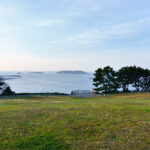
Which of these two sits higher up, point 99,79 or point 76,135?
point 99,79

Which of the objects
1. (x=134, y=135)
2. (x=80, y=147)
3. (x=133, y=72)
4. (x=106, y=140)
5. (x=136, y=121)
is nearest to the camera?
(x=80, y=147)

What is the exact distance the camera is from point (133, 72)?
33.2 meters

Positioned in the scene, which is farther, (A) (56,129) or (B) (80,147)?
(A) (56,129)

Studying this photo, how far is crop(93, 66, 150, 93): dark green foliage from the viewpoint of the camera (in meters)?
31.0

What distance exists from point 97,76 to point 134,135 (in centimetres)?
2755

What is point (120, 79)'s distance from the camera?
32.7 m

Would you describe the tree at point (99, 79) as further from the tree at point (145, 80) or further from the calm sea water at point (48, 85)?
the tree at point (145, 80)

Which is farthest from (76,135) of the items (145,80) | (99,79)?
(145,80)

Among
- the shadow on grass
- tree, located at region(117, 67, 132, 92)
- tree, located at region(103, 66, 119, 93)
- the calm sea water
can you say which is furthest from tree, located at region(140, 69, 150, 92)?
the shadow on grass

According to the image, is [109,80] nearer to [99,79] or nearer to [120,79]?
[99,79]

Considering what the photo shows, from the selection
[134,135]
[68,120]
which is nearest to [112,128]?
[134,135]

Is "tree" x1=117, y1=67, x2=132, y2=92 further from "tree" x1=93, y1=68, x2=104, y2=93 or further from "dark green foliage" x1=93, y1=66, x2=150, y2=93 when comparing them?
"tree" x1=93, y1=68, x2=104, y2=93

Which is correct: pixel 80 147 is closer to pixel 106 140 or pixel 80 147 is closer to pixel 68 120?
pixel 106 140

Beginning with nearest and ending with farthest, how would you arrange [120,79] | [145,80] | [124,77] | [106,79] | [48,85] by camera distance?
[106,79]
[120,79]
[124,77]
[145,80]
[48,85]
